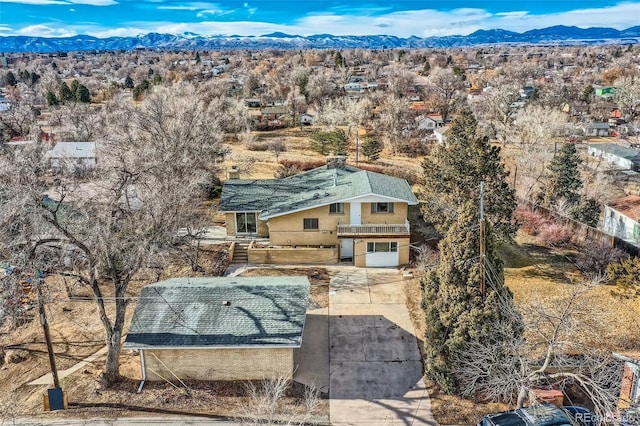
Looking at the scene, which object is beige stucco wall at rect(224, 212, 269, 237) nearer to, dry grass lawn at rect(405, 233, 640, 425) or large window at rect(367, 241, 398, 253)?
large window at rect(367, 241, 398, 253)

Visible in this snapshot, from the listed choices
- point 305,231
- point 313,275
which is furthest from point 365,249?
point 305,231

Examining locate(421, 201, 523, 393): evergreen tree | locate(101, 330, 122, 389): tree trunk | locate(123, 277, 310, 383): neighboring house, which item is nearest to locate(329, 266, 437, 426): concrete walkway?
locate(421, 201, 523, 393): evergreen tree

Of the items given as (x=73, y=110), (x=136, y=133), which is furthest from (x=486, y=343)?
(x=73, y=110)

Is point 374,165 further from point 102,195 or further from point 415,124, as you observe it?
point 102,195

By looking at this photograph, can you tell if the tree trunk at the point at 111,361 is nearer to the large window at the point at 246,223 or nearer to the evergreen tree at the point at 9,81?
the large window at the point at 246,223

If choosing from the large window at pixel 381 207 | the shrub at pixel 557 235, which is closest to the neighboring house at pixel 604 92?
the shrub at pixel 557 235

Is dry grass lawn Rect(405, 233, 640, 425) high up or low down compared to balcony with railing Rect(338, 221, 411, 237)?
down
